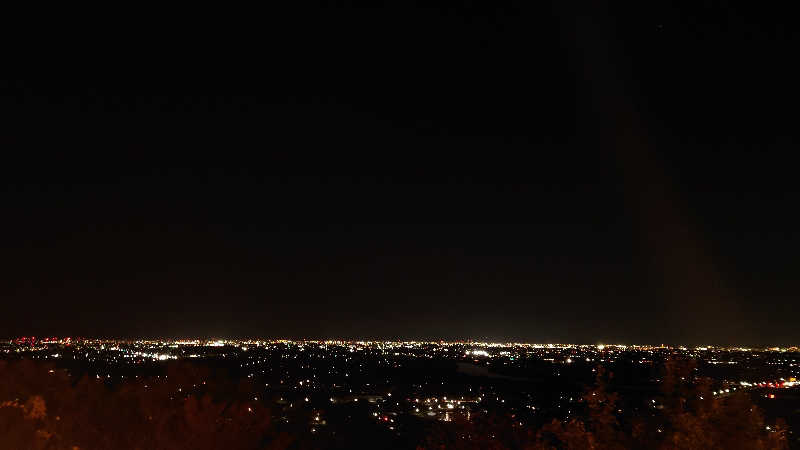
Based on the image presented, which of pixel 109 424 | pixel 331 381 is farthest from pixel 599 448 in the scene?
pixel 331 381

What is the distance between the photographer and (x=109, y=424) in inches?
1336

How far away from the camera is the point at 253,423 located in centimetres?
3803

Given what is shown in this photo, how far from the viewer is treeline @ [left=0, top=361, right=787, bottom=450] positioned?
51.3ft

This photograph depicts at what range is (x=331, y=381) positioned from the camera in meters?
118

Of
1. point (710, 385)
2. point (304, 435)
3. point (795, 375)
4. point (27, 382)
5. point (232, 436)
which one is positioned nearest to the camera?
point (710, 385)

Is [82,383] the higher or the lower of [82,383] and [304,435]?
the higher

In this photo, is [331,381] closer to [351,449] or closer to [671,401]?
[351,449]

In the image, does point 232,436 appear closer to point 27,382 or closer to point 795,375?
point 27,382

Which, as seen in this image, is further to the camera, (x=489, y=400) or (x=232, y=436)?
(x=489, y=400)

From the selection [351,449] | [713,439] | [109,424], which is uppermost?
[713,439]

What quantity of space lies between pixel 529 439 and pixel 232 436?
34.8 ft

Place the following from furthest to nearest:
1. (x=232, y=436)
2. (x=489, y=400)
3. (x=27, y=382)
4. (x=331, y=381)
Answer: (x=331, y=381), (x=489, y=400), (x=27, y=382), (x=232, y=436)

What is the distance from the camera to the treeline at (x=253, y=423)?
1565 cm

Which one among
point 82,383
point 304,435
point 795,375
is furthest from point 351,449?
point 795,375
